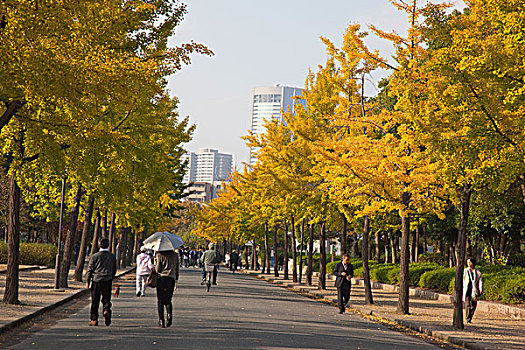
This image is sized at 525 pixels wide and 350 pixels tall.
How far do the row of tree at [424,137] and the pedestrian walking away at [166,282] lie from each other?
6329 millimetres

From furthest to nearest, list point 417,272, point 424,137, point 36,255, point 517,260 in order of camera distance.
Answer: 1. point 36,255
2. point 517,260
3. point 417,272
4. point 424,137

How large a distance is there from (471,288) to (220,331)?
8.27m

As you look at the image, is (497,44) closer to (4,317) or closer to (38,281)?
(4,317)

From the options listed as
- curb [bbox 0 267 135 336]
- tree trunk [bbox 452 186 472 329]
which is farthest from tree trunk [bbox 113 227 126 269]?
tree trunk [bbox 452 186 472 329]

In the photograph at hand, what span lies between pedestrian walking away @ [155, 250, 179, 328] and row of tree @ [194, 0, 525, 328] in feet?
20.8

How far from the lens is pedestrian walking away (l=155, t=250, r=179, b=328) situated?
14.6m

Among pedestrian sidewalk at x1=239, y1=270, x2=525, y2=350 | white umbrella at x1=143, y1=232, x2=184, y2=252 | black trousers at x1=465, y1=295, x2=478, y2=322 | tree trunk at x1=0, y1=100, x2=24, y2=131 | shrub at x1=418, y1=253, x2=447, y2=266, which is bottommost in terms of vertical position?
pedestrian sidewalk at x1=239, y1=270, x2=525, y2=350

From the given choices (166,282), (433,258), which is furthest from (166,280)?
(433,258)

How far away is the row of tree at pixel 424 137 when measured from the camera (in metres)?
13.8

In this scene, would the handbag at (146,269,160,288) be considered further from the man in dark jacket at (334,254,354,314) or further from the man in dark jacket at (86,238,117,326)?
the man in dark jacket at (334,254,354,314)

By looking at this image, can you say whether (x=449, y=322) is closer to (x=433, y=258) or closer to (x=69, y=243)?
(x=69, y=243)

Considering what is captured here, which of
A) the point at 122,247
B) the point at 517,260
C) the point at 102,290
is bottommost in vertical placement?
the point at 102,290

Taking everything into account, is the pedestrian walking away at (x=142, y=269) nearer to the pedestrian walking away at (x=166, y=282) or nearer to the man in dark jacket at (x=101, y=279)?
the pedestrian walking away at (x=166, y=282)

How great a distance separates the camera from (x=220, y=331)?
1400cm
